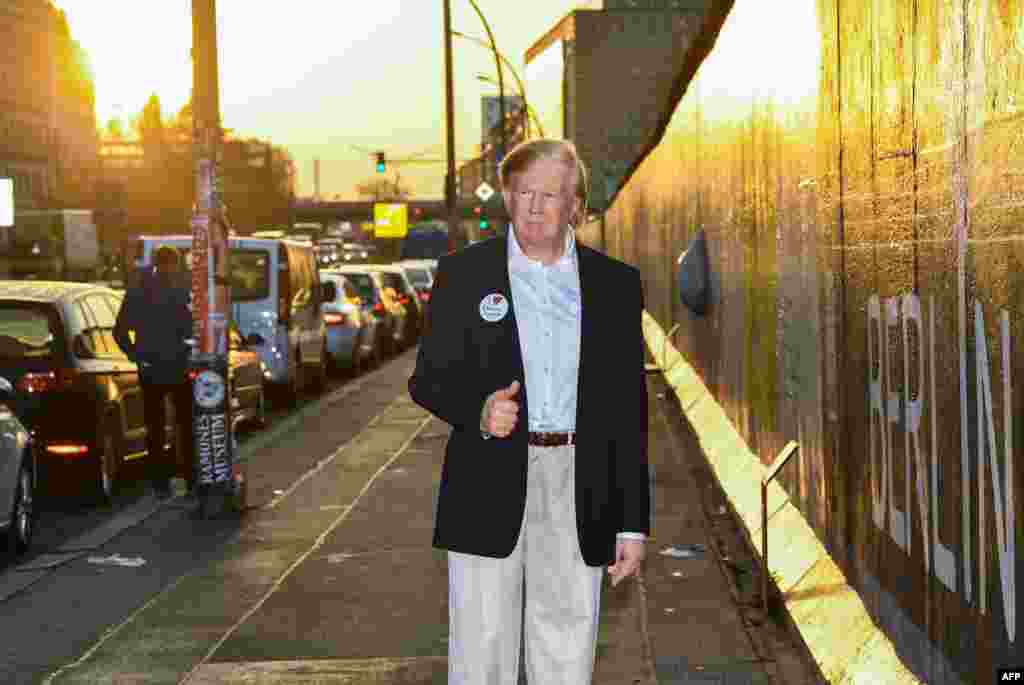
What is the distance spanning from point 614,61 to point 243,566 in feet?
510

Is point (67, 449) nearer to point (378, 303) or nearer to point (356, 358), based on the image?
point (356, 358)

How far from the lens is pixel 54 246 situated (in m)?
77.4

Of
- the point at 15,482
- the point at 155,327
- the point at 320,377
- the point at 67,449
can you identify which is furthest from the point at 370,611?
the point at 320,377

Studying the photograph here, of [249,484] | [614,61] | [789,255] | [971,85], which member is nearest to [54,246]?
[249,484]

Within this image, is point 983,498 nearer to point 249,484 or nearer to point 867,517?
point 867,517

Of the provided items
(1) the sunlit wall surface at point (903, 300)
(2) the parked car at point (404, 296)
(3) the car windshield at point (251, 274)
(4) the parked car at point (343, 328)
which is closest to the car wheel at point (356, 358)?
(4) the parked car at point (343, 328)

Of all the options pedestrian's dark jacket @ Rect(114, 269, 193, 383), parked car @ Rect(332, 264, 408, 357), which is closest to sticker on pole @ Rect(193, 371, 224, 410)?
pedestrian's dark jacket @ Rect(114, 269, 193, 383)

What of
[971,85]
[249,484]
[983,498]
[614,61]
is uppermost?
[614,61]

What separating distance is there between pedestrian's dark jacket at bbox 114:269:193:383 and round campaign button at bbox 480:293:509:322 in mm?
9744

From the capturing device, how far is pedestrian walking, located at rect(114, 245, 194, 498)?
14398mm

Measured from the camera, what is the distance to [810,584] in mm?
8117

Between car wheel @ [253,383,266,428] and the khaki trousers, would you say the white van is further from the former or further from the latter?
the khaki trousers

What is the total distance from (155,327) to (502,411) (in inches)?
390

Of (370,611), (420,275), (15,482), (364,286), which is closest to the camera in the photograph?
(370,611)
